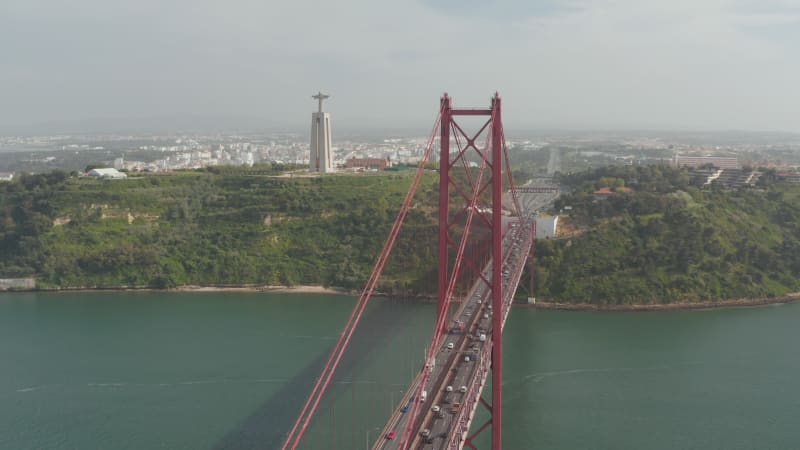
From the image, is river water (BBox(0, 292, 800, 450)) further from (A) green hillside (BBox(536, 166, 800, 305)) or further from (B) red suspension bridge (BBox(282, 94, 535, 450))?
(B) red suspension bridge (BBox(282, 94, 535, 450))

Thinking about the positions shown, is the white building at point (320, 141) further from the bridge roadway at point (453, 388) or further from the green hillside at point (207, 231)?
the bridge roadway at point (453, 388)

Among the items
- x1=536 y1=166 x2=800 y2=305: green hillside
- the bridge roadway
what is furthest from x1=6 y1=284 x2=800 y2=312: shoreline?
the bridge roadway

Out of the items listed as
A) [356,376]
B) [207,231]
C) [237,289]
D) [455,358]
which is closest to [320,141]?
[207,231]

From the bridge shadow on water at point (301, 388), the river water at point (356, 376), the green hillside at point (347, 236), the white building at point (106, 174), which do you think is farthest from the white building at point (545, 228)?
the white building at point (106, 174)

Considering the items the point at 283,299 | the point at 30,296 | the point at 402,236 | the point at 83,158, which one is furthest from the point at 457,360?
the point at 83,158

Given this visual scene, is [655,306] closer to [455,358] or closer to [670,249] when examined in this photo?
[670,249]

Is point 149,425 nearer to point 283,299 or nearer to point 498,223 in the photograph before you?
point 498,223

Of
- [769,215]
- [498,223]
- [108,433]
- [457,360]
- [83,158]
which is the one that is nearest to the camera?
[498,223]
